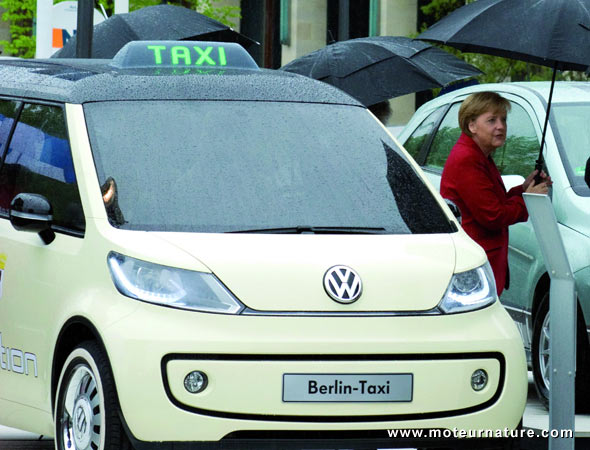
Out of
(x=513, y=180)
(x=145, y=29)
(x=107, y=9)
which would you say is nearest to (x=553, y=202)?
(x=513, y=180)

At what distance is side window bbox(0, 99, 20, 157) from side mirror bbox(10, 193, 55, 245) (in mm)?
946

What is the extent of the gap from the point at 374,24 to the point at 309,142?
30.9m

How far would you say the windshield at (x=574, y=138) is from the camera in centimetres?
881

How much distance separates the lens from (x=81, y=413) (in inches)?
231

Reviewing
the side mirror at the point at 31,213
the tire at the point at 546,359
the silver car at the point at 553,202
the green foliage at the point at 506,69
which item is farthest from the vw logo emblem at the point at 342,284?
the green foliage at the point at 506,69

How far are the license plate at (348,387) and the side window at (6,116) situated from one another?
7.40 ft

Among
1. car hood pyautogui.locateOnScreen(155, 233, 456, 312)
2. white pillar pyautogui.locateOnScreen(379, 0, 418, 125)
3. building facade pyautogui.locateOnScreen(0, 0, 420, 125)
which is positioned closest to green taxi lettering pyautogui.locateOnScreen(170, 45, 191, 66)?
car hood pyautogui.locateOnScreen(155, 233, 456, 312)

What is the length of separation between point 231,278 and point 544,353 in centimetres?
356

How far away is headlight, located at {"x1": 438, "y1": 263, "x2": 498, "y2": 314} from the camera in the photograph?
5.89 metres

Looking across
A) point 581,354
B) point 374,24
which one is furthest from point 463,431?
point 374,24

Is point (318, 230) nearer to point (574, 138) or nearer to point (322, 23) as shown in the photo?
point (574, 138)

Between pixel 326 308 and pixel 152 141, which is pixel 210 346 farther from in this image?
pixel 152 141

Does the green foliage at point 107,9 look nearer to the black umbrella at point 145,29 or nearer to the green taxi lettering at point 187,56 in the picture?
the black umbrella at point 145,29

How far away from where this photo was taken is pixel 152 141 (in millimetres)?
6391
